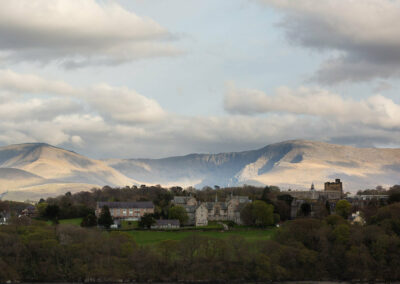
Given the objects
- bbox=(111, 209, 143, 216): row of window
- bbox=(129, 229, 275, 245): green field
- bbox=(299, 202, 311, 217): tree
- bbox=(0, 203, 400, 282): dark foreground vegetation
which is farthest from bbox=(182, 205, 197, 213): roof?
bbox=(0, 203, 400, 282): dark foreground vegetation

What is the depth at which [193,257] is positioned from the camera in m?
107

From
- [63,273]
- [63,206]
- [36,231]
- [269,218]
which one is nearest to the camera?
[63,273]

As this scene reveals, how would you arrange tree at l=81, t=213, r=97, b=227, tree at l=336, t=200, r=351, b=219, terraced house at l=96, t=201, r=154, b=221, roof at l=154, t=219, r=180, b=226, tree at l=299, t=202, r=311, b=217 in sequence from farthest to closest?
1. terraced house at l=96, t=201, r=154, b=221
2. tree at l=299, t=202, r=311, b=217
3. tree at l=336, t=200, r=351, b=219
4. roof at l=154, t=219, r=180, b=226
5. tree at l=81, t=213, r=97, b=227

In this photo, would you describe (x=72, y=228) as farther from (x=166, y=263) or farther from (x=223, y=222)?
(x=223, y=222)

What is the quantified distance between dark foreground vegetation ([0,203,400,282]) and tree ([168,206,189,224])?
184ft

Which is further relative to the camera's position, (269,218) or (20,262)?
(269,218)

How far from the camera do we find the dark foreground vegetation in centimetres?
10375

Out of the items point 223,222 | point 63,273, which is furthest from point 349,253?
point 223,222

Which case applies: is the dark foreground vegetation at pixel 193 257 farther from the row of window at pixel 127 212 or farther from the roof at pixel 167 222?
the row of window at pixel 127 212

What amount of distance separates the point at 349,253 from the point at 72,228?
4556 centimetres

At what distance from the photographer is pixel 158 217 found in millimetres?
171250

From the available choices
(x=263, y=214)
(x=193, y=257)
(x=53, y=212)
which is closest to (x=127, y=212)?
(x=53, y=212)

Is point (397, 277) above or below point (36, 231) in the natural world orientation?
below

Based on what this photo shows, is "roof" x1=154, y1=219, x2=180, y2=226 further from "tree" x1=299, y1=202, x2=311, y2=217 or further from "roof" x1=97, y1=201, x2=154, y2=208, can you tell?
"tree" x1=299, y1=202, x2=311, y2=217
